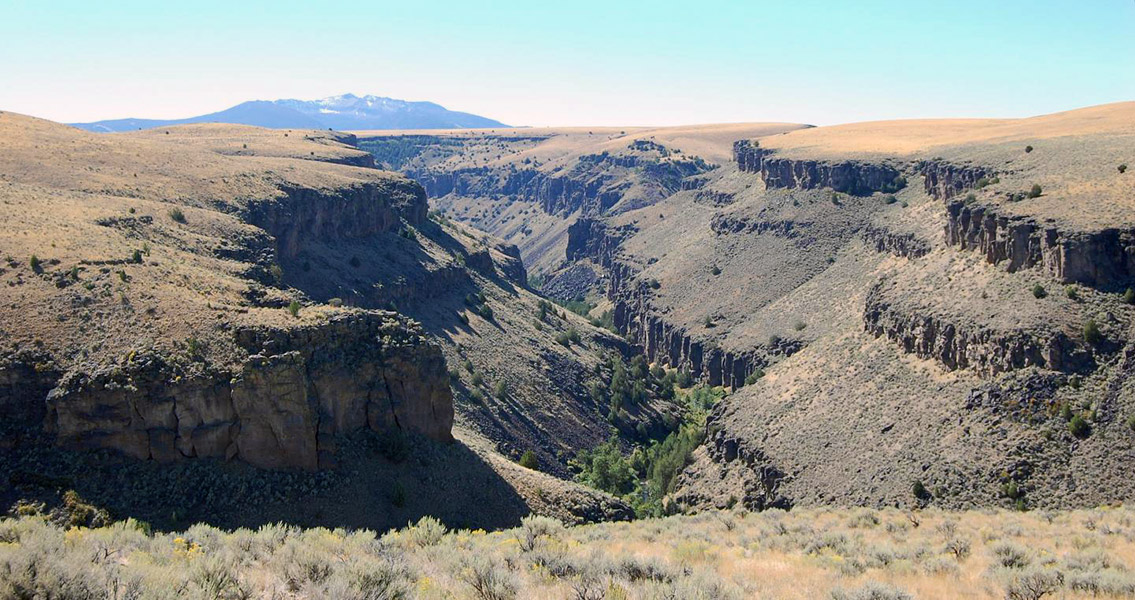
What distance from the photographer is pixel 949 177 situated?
9331 cm

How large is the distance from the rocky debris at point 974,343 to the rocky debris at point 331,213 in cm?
4970

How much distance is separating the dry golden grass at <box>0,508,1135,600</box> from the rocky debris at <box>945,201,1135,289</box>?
29974mm

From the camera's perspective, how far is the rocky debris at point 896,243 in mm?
82562

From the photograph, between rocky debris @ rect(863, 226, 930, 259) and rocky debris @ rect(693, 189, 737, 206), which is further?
rocky debris @ rect(693, 189, 737, 206)

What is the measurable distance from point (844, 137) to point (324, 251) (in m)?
106

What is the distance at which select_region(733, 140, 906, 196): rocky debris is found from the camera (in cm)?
11612

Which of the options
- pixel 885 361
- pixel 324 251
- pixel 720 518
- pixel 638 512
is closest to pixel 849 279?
pixel 885 361

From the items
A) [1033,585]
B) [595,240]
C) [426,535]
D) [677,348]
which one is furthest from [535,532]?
[595,240]

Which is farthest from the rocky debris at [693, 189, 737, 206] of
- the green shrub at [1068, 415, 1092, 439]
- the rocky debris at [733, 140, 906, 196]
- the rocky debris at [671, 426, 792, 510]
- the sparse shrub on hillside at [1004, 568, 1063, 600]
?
the sparse shrub on hillside at [1004, 568, 1063, 600]

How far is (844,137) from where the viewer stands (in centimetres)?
15438

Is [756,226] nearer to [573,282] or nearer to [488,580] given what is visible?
[573,282]

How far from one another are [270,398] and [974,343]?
147 feet

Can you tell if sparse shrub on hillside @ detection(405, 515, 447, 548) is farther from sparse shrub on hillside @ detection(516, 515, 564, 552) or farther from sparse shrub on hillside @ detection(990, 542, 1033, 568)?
sparse shrub on hillside @ detection(990, 542, 1033, 568)

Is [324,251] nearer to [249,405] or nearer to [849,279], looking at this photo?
[249,405]
